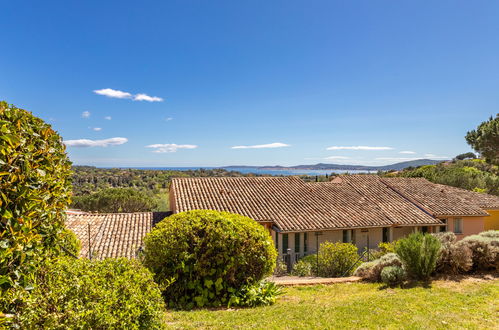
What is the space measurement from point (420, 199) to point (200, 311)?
75.0 feet

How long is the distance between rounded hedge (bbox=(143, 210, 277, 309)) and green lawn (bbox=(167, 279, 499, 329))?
59 centimetres

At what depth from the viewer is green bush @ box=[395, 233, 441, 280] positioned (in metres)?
7.61

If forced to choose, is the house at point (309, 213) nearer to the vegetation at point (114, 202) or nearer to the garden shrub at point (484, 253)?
the garden shrub at point (484, 253)

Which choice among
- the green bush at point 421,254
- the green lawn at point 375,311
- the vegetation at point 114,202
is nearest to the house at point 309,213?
the green bush at point 421,254

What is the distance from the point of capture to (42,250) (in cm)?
352

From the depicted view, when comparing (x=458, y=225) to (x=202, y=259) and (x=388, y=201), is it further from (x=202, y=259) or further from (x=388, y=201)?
(x=202, y=259)

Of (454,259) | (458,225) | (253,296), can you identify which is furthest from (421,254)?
(458,225)

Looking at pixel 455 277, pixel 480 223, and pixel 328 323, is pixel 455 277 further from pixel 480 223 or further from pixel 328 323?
pixel 480 223

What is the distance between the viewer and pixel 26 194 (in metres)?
2.94

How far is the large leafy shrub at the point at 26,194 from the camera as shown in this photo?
2.69 meters

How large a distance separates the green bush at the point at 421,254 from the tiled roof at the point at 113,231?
12.2 metres

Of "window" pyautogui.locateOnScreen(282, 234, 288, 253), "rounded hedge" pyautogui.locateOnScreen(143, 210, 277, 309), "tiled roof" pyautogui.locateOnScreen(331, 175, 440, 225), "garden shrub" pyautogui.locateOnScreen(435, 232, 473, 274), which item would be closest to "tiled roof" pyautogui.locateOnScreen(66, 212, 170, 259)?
"window" pyautogui.locateOnScreen(282, 234, 288, 253)

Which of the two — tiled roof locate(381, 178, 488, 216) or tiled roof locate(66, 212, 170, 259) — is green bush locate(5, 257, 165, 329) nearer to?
tiled roof locate(66, 212, 170, 259)

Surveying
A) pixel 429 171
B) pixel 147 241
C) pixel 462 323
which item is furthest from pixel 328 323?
pixel 429 171
